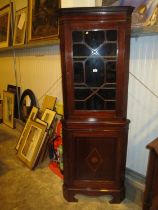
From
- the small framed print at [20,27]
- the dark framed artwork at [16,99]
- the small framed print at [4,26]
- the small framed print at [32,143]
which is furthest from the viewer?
the dark framed artwork at [16,99]

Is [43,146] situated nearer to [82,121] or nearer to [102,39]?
[82,121]

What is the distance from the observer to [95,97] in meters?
1.66

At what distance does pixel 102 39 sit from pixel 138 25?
309mm

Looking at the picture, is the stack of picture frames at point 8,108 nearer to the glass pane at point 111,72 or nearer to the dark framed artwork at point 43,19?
the dark framed artwork at point 43,19

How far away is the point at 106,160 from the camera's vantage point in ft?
5.71

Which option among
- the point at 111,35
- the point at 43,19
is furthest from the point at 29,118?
the point at 111,35

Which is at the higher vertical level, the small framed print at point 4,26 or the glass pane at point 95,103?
the small framed print at point 4,26

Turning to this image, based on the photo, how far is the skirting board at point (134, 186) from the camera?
1.82 m

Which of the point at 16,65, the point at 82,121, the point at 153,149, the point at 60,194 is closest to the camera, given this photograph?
the point at 153,149

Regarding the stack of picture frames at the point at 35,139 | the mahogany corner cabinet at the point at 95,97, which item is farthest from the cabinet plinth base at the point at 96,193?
the stack of picture frames at the point at 35,139

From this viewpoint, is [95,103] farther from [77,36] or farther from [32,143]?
[32,143]

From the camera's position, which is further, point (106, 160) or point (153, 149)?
point (106, 160)

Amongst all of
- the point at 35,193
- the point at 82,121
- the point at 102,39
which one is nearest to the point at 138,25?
the point at 102,39

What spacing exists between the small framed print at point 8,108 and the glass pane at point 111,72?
7.76 feet
